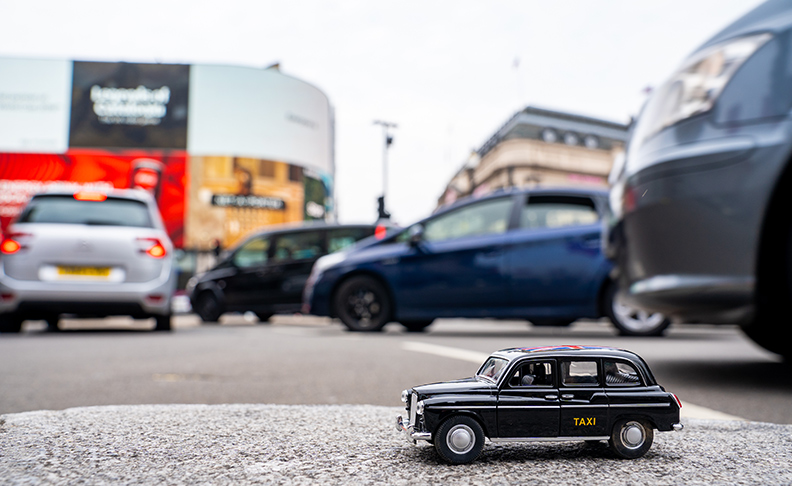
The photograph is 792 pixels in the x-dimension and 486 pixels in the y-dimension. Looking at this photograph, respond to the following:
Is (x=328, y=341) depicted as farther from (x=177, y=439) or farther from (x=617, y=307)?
(x=177, y=439)

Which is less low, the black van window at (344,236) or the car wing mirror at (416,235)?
the black van window at (344,236)

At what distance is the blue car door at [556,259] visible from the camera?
4.28m

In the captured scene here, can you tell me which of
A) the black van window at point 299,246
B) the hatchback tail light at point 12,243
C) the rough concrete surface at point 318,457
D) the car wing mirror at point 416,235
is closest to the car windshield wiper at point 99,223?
the hatchback tail light at point 12,243

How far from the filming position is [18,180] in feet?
145

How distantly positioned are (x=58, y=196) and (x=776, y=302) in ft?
20.7

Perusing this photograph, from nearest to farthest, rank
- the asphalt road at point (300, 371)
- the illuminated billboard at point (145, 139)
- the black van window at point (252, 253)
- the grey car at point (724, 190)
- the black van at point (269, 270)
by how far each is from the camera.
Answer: the grey car at point (724, 190)
the asphalt road at point (300, 371)
the black van at point (269, 270)
the black van window at point (252, 253)
the illuminated billboard at point (145, 139)

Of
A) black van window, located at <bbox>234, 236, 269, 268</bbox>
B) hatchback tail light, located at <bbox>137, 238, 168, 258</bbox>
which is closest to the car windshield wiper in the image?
hatchback tail light, located at <bbox>137, 238, 168, 258</bbox>

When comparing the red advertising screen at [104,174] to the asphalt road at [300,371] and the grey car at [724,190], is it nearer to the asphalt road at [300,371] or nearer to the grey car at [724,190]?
the asphalt road at [300,371]

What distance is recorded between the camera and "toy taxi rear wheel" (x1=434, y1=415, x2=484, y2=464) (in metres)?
0.97

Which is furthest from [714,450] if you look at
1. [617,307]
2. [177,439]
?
[617,307]

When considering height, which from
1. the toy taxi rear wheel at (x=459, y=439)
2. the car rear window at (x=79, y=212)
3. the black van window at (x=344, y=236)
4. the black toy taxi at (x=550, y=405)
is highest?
the black van window at (x=344, y=236)

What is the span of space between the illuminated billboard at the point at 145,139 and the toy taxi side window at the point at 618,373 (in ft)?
144

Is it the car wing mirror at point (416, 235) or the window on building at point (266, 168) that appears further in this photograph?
the window on building at point (266, 168)

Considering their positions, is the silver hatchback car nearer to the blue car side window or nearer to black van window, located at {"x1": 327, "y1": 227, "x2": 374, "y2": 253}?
the blue car side window
